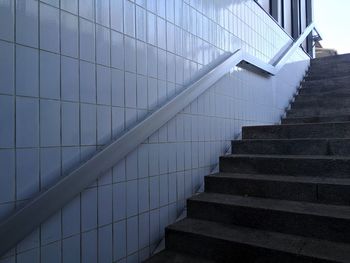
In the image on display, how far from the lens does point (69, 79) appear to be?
1999 mm

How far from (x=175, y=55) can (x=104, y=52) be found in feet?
2.98

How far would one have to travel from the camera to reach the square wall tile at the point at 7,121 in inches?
65.1

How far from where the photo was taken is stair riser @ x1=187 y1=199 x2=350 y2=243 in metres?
2.36

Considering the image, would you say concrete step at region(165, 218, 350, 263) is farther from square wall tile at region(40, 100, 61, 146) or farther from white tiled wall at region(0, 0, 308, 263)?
square wall tile at region(40, 100, 61, 146)

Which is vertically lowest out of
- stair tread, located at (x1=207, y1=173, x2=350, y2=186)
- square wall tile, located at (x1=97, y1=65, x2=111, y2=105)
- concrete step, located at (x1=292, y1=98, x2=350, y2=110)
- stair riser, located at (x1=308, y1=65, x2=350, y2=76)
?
stair tread, located at (x1=207, y1=173, x2=350, y2=186)

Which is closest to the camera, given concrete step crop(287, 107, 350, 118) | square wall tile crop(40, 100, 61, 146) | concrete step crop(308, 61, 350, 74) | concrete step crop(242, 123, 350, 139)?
square wall tile crop(40, 100, 61, 146)

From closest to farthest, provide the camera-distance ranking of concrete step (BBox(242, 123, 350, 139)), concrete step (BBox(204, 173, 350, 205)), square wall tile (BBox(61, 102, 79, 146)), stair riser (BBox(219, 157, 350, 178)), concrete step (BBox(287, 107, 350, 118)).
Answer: square wall tile (BBox(61, 102, 79, 146)) < concrete step (BBox(204, 173, 350, 205)) < stair riser (BBox(219, 157, 350, 178)) < concrete step (BBox(242, 123, 350, 139)) < concrete step (BBox(287, 107, 350, 118))

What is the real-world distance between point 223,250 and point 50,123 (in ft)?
5.07

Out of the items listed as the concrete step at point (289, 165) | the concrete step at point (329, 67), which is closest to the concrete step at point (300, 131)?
the concrete step at point (289, 165)

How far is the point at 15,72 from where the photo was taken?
171 cm

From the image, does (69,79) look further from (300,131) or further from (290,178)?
(300,131)

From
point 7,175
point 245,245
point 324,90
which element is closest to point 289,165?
point 245,245

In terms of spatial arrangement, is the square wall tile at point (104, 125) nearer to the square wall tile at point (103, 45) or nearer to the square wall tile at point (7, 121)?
the square wall tile at point (103, 45)

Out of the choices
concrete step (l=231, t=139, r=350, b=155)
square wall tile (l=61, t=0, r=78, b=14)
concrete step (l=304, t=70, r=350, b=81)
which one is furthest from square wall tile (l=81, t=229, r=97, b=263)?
concrete step (l=304, t=70, r=350, b=81)
